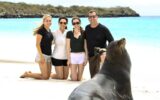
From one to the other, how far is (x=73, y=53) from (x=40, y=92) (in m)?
1.33

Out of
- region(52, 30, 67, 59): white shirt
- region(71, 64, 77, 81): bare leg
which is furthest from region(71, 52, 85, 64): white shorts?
region(52, 30, 67, 59): white shirt

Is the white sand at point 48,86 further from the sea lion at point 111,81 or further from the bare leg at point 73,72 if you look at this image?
the sea lion at point 111,81

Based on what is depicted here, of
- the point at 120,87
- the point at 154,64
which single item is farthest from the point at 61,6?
the point at 120,87

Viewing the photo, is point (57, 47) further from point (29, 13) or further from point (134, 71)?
point (29, 13)

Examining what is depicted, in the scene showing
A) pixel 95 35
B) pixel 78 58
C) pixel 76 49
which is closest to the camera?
pixel 95 35

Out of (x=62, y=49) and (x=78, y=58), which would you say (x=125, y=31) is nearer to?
Result: (x=62, y=49)

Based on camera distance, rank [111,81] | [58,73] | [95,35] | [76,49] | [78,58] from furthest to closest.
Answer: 1. [58,73]
2. [78,58]
3. [76,49]
4. [95,35]
5. [111,81]

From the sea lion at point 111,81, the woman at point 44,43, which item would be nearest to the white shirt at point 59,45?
the woman at point 44,43

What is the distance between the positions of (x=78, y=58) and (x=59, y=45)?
1.90 ft

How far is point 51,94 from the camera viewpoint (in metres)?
8.45

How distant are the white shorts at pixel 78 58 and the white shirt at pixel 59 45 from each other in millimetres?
342

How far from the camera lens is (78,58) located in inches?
377

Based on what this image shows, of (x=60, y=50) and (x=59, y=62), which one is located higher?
(x=60, y=50)

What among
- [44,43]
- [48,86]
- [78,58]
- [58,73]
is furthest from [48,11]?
[48,86]
